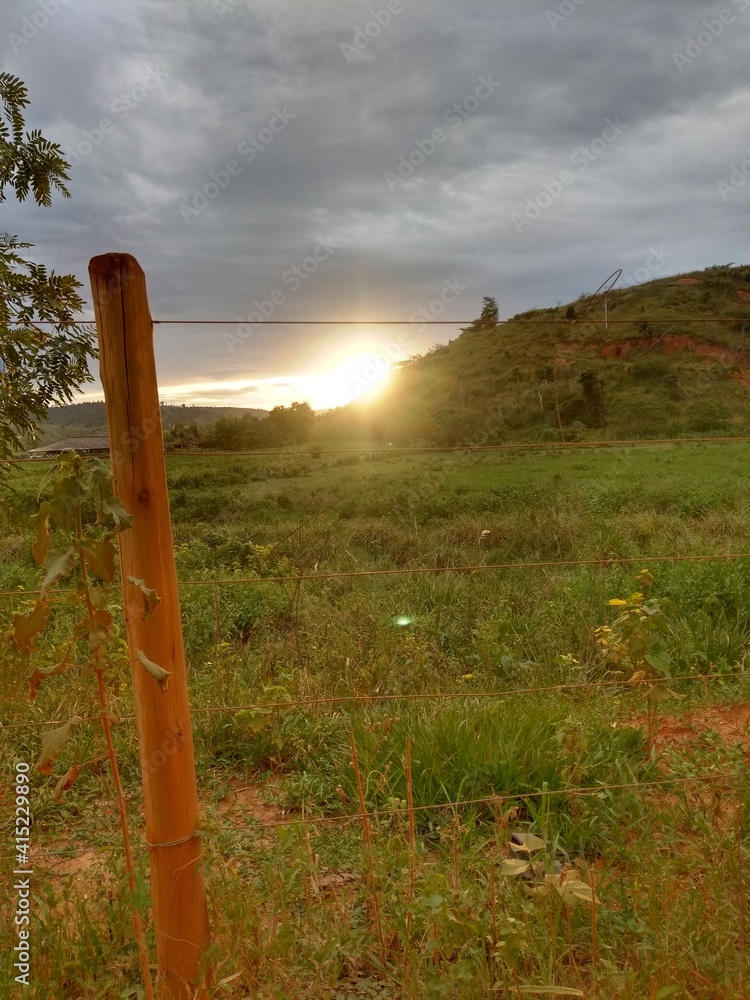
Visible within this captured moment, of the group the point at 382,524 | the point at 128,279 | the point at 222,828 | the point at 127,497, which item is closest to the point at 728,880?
the point at 222,828

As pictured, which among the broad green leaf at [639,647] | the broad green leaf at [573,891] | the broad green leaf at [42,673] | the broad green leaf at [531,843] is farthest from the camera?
the broad green leaf at [639,647]

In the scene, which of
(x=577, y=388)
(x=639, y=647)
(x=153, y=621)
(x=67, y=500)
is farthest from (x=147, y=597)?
(x=577, y=388)

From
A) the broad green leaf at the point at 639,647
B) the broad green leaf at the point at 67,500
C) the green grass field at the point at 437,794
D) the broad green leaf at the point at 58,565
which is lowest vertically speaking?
the green grass field at the point at 437,794

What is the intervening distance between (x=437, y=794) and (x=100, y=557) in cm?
176

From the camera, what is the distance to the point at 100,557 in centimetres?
137

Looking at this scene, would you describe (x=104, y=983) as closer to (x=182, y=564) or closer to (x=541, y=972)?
(x=541, y=972)

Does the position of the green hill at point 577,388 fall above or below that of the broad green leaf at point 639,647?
above

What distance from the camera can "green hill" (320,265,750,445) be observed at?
2202 centimetres

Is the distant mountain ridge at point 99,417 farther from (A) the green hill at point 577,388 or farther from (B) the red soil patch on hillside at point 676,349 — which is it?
(B) the red soil patch on hillside at point 676,349

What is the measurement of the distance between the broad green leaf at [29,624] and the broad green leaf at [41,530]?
0.35 feet

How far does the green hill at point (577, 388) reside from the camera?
2202 cm

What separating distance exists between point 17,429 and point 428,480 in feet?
33.9

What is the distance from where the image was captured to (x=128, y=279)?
4.70ft

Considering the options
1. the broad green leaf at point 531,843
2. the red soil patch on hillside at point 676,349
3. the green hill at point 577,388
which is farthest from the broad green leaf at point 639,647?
the red soil patch on hillside at point 676,349
